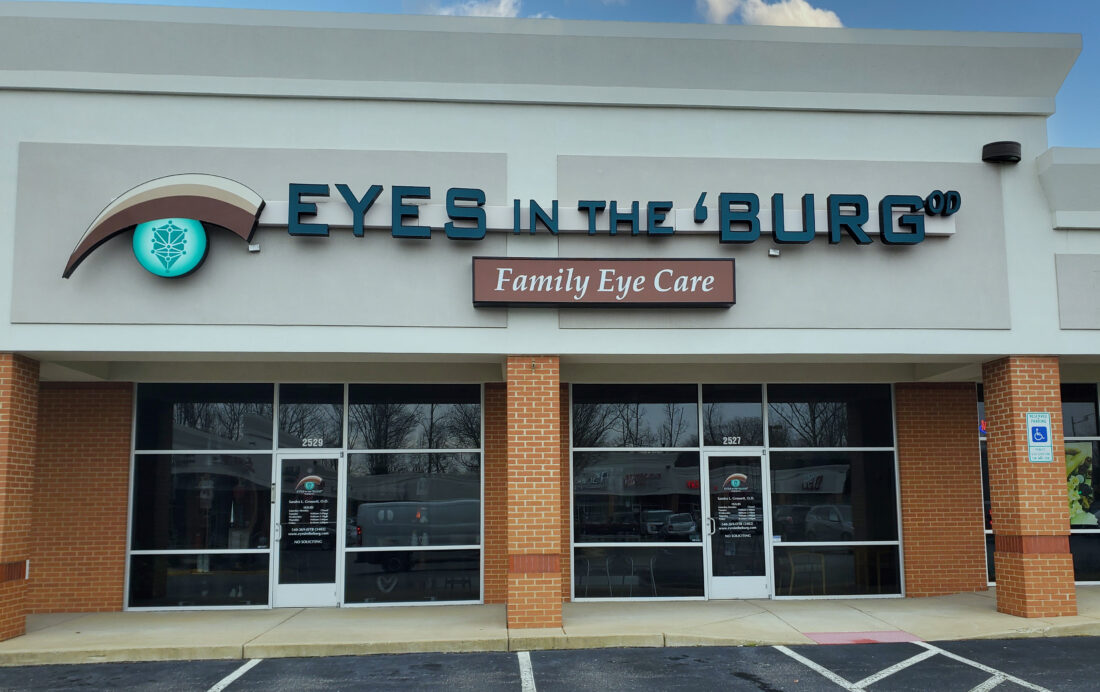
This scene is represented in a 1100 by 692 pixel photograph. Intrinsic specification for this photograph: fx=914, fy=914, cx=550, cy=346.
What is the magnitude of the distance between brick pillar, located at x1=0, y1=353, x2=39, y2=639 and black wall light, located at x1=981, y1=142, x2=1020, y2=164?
1281 centimetres

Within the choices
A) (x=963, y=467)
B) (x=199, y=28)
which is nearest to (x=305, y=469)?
(x=199, y=28)

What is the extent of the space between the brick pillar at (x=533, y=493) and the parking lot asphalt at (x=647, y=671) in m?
0.83

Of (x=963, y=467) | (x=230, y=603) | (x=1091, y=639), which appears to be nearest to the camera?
(x=1091, y=639)

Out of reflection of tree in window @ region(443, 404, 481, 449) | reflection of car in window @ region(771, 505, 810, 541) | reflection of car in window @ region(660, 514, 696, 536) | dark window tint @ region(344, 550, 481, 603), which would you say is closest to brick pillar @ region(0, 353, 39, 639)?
dark window tint @ region(344, 550, 481, 603)

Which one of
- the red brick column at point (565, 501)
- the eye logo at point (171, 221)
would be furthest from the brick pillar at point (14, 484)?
the red brick column at point (565, 501)

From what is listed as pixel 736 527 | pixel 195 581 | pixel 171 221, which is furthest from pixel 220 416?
pixel 736 527

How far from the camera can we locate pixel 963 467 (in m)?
14.4

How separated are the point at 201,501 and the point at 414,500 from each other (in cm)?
313

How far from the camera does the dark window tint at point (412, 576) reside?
44.0 feet

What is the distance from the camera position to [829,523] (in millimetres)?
14164

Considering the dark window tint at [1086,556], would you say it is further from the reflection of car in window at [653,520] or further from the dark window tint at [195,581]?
the dark window tint at [195,581]

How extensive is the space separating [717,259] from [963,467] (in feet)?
19.5

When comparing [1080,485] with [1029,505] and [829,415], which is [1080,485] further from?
[829,415]

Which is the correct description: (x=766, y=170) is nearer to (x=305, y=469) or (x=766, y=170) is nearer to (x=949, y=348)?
(x=949, y=348)
